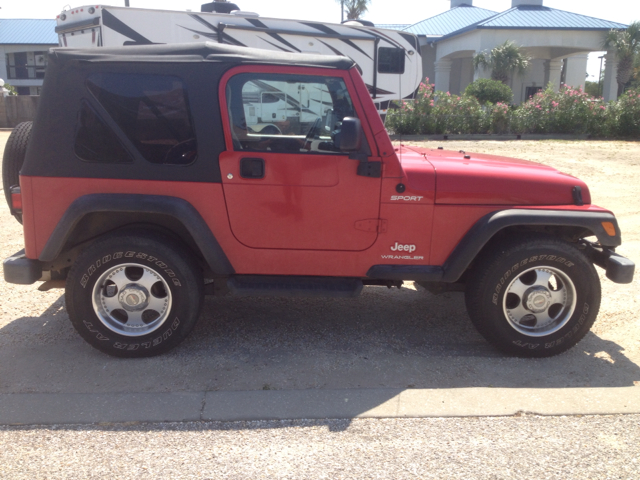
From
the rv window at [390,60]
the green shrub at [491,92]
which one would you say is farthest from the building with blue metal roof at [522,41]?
the rv window at [390,60]

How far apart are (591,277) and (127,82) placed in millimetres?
3407

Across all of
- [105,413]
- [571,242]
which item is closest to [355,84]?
[571,242]

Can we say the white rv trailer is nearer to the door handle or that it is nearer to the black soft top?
the black soft top

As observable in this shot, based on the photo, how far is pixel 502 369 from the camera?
4.00 m

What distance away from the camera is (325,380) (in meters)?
3.82

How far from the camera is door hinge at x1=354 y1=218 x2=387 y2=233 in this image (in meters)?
4.00

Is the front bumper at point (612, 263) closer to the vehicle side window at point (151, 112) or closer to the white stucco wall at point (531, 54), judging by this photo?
the vehicle side window at point (151, 112)

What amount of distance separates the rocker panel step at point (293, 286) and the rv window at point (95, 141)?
1.13m

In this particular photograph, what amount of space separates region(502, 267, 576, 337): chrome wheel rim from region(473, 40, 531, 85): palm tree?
26.6 metres

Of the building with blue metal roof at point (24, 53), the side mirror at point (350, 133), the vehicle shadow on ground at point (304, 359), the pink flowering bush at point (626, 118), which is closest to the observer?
the side mirror at point (350, 133)

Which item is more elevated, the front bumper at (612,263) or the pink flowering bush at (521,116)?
the pink flowering bush at (521,116)

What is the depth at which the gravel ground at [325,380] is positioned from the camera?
9.62 feet

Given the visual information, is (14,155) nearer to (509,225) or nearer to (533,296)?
(509,225)

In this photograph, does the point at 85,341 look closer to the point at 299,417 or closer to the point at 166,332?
the point at 166,332
